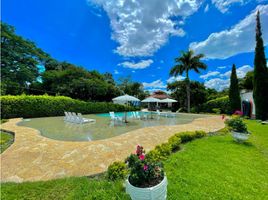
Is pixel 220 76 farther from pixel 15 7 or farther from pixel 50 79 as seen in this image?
pixel 15 7

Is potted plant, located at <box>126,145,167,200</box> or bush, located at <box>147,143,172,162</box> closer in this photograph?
potted plant, located at <box>126,145,167,200</box>

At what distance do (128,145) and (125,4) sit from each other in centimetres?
1144

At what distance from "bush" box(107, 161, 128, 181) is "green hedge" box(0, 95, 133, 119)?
16617 mm

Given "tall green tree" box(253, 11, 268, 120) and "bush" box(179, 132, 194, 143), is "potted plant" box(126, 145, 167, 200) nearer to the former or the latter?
"bush" box(179, 132, 194, 143)

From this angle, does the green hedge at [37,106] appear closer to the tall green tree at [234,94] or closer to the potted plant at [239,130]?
the potted plant at [239,130]

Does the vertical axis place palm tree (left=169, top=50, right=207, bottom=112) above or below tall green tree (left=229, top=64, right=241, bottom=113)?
above

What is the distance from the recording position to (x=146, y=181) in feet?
8.10

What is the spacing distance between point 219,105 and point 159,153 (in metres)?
21.8

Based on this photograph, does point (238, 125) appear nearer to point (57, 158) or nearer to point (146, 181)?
point (146, 181)

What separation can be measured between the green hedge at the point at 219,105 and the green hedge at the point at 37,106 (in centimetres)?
1855

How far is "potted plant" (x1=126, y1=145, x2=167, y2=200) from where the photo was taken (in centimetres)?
228

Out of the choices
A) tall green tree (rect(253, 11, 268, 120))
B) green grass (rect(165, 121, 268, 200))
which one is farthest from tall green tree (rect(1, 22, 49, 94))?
tall green tree (rect(253, 11, 268, 120))

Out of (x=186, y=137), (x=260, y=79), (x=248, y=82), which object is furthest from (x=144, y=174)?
(x=248, y=82)

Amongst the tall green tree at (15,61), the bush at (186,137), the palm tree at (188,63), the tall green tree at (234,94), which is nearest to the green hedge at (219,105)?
the tall green tree at (234,94)
